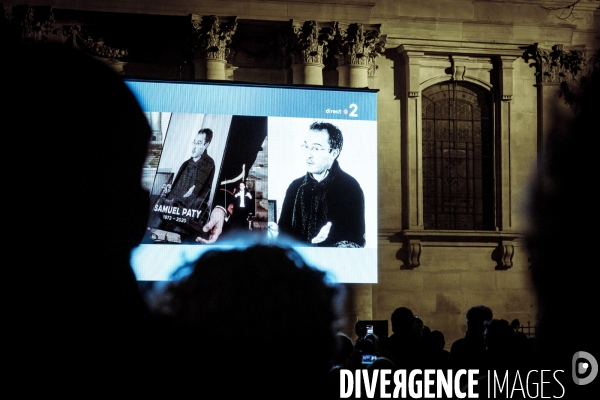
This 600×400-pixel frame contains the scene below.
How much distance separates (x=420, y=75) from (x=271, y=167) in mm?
5636

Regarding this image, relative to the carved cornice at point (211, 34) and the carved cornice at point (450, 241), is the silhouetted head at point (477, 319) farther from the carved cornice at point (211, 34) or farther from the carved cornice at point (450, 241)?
the carved cornice at point (211, 34)

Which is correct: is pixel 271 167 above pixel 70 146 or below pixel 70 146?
above

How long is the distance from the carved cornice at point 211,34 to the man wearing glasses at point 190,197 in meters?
2.98

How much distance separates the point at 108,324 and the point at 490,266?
69.2 feet

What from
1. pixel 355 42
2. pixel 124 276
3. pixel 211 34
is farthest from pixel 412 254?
pixel 124 276

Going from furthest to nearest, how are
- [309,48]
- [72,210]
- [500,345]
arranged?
[309,48]
[500,345]
[72,210]

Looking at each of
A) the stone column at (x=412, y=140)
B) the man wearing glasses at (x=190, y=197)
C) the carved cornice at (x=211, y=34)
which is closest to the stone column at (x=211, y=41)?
the carved cornice at (x=211, y=34)

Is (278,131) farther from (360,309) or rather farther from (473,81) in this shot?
(473,81)

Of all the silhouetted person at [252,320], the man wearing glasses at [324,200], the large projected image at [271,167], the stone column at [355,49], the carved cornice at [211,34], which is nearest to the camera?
the silhouetted person at [252,320]

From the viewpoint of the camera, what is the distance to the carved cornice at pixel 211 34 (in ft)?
65.5

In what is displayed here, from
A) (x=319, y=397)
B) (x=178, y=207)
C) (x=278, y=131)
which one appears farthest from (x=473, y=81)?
(x=319, y=397)

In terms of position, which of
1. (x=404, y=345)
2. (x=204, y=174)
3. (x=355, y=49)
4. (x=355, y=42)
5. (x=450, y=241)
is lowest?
(x=404, y=345)

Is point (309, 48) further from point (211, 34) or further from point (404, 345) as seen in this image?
point (404, 345)

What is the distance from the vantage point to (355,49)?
20547mm
